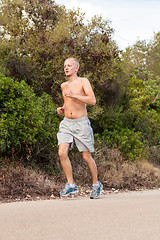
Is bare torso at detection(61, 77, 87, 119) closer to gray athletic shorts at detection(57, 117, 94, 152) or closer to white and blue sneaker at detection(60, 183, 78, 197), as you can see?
gray athletic shorts at detection(57, 117, 94, 152)

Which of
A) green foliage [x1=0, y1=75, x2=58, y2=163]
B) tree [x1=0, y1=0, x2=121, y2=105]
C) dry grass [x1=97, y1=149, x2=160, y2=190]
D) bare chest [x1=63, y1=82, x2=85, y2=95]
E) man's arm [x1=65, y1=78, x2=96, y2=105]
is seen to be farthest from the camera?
tree [x1=0, y1=0, x2=121, y2=105]

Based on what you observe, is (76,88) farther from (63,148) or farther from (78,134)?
(63,148)

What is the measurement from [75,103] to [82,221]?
8.15 ft

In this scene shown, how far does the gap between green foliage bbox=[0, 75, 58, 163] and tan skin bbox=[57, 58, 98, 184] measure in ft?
4.65

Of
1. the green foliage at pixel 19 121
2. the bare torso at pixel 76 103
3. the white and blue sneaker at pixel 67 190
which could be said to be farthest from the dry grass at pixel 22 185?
the bare torso at pixel 76 103

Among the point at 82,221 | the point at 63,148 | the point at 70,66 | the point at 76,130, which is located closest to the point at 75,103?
the point at 76,130

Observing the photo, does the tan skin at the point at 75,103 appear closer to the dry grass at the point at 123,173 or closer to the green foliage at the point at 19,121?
the green foliage at the point at 19,121

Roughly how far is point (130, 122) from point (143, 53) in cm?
2147

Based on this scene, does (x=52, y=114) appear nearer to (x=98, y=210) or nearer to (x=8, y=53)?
(x=8, y=53)

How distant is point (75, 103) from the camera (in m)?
6.31

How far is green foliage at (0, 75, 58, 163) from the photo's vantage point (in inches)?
294

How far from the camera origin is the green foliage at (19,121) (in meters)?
7.46

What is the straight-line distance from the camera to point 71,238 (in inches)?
142

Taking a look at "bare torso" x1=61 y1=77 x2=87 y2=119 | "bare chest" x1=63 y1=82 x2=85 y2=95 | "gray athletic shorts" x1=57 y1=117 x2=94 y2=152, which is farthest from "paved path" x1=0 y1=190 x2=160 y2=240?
"bare chest" x1=63 y1=82 x2=85 y2=95
